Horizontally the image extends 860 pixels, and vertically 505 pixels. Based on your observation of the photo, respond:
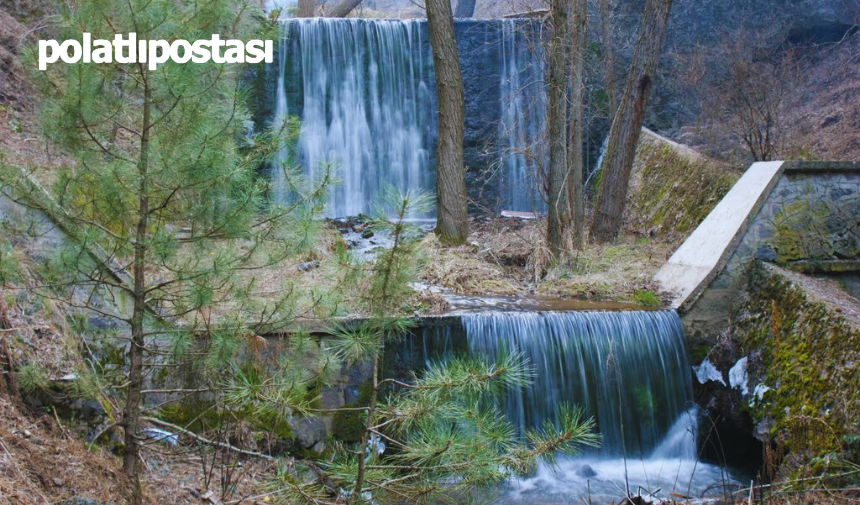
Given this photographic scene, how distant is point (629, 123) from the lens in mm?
10883

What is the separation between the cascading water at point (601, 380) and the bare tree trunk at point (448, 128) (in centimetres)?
393

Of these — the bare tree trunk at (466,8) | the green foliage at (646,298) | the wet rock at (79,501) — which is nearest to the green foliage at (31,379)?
the wet rock at (79,501)

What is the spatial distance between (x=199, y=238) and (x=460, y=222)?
7.23m

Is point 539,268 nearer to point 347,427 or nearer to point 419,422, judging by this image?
point 347,427

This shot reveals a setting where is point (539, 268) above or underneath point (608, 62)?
underneath

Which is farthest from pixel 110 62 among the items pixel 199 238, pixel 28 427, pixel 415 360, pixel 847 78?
pixel 847 78

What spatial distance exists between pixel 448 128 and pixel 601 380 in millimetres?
5194

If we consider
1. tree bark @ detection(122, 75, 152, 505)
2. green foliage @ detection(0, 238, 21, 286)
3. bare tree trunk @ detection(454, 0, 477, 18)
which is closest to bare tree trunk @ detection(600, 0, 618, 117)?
bare tree trunk @ detection(454, 0, 477, 18)

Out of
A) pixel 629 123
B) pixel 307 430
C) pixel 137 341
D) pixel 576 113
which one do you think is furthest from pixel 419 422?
pixel 629 123

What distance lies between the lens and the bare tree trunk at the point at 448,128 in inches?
432

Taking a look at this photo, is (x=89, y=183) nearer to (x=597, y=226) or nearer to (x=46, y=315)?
(x=46, y=315)

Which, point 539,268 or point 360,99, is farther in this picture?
point 360,99

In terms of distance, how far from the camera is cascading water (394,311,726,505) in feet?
22.8

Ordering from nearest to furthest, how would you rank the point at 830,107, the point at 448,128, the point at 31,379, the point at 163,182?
the point at 163,182 < the point at 31,379 < the point at 448,128 < the point at 830,107
